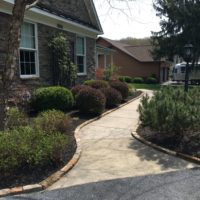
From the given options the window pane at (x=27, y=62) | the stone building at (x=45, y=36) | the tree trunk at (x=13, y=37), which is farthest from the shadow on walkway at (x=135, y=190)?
the window pane at (x=27, y=62)

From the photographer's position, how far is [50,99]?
9750 millimetres

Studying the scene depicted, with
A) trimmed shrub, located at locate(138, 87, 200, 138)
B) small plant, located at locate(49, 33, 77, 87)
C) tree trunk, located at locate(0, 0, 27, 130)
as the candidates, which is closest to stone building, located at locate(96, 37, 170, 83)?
small plant, located at locate(49, 33, 77, 87)

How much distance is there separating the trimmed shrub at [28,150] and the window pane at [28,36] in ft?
20.1

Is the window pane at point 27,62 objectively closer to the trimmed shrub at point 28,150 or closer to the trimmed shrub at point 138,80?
the trimmed shrub at point 28,150

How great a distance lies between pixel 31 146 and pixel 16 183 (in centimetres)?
69

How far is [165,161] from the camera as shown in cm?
581

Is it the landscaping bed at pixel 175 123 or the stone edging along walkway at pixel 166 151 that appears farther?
the landscaping bed at pixel 175 123

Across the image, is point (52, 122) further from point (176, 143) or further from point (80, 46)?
point (80, 46)

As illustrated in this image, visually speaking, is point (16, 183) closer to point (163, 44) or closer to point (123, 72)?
point (163, 44)

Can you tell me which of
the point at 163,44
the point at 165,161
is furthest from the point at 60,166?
the point at 163,44

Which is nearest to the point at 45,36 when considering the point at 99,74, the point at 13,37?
the point at 13,37

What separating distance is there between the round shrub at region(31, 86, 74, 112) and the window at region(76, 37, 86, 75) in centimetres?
562

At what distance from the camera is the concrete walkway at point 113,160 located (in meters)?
5.02

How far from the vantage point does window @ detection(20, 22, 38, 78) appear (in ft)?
35.4
